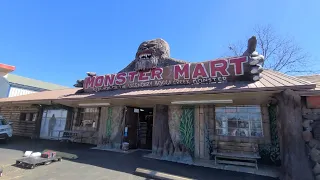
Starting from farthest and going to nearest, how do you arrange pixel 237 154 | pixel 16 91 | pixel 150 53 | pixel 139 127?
pixel 16 91, pixel 139 127, pixel 150 53, pixel 237 154

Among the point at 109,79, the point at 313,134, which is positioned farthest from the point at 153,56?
the point at 313,134

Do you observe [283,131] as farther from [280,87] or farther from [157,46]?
[157,46]

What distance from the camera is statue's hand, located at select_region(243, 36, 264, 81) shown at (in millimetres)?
6012

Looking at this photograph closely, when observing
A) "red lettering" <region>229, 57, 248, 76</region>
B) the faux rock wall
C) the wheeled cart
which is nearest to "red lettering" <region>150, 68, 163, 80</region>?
"red lettering" <region>229, 57, 248, 76</region>

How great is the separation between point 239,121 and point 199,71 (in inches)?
107

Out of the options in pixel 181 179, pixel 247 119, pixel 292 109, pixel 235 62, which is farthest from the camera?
pixel 247 119

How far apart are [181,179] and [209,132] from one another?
3299mm

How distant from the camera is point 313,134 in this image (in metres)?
4.73

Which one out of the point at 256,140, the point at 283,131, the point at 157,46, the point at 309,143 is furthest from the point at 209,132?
the point at 157,46

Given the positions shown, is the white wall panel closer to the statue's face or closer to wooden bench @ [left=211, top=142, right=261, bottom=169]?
the statue's face

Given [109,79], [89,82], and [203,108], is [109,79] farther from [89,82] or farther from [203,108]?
[203,108]

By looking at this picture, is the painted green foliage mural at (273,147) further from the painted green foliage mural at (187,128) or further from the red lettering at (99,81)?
the red lettering at (99,81)

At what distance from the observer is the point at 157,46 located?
924 centimetres

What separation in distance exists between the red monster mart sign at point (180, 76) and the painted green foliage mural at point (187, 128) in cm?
129
